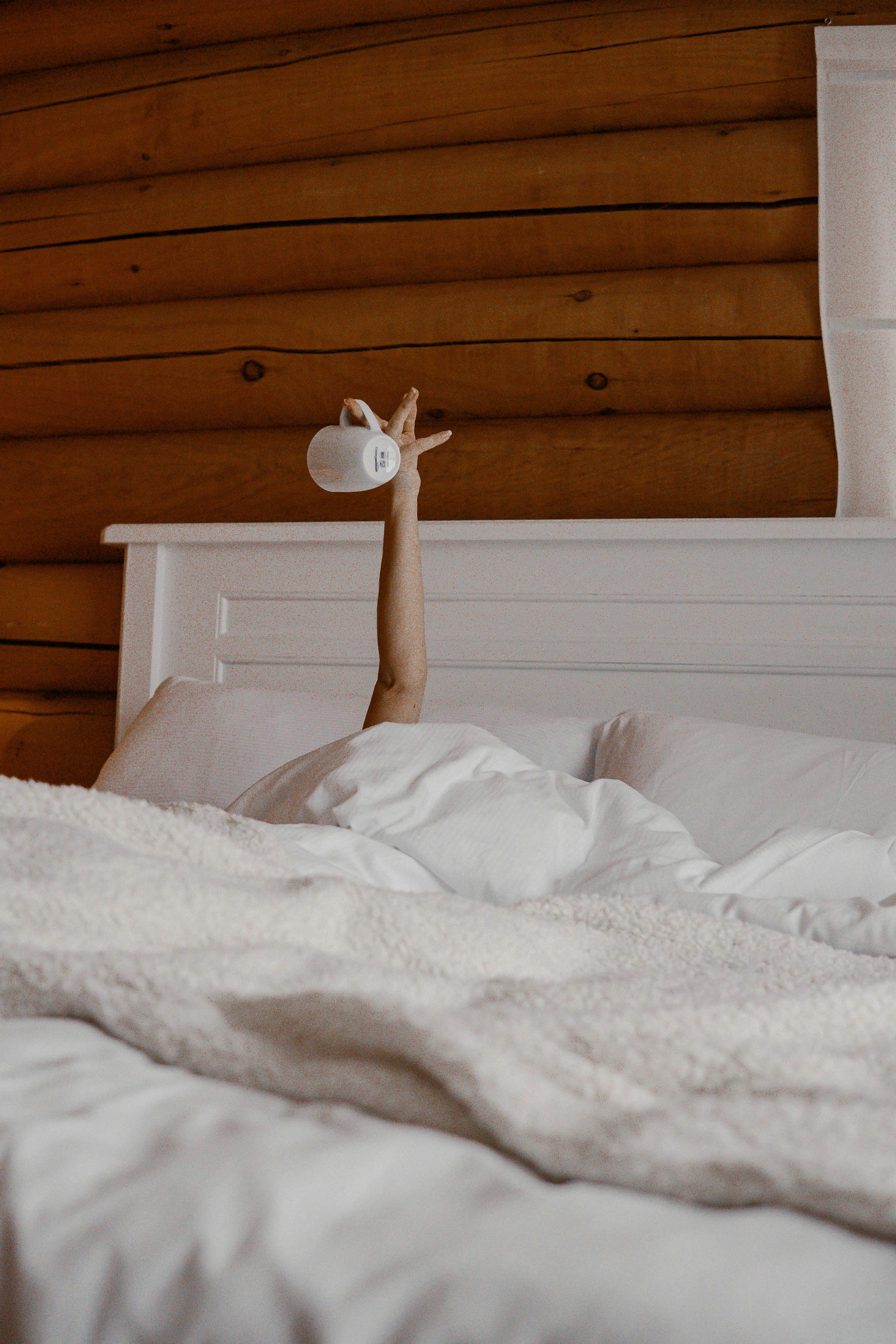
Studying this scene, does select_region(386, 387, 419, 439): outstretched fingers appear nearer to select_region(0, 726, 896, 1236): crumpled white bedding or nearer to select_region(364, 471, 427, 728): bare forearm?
select_region(364, 471, 427, 728): bare forearm

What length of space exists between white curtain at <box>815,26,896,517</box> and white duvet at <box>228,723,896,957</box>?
3.86 ft

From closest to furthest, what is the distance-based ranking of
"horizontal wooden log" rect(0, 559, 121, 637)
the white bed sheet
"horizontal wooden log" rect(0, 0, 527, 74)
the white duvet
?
the white bed sheet → the white duvet → "horizontal wooden log" rect(0, 0, 527, 74) → "horizontal wooden log" rect(0, 559, 121, 637)

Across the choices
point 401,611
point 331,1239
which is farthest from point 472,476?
point 331,1239

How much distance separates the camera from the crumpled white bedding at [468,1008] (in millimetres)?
391

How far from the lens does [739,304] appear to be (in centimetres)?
226

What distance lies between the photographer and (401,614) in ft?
5.92

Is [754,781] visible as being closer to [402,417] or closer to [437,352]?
[402,417]

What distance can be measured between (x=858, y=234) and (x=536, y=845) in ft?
5.54

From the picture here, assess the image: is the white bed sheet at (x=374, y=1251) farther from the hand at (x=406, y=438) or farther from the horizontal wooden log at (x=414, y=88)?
the horizontal wooden log at (x=414, y=88)

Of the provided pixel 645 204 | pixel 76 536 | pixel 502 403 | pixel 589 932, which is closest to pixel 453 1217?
pixel 589 932

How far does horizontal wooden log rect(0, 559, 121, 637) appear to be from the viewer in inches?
102

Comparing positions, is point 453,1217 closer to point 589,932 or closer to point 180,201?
point 589,932

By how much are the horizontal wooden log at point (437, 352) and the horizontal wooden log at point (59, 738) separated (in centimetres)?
68

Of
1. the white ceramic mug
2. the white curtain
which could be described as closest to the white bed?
the white ceramic mug
